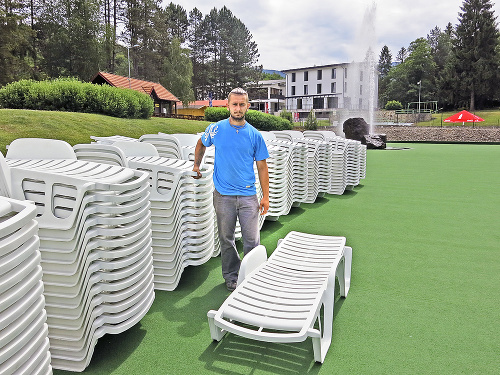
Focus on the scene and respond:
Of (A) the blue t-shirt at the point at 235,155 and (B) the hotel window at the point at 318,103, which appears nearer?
(A) the blue t-shirt at the point at 235,155

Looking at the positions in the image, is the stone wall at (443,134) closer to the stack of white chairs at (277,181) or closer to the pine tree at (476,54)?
the pine tree at (476,54)

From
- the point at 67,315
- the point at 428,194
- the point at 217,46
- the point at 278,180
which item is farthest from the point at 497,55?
the point at 67,315

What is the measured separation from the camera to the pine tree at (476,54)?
6131cm

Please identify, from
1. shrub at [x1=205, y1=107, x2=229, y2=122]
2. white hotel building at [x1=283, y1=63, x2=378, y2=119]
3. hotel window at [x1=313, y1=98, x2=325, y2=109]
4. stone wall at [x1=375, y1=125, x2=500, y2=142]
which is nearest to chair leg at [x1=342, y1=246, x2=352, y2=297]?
shrub at [x1=205, y1=107, x2=229, y2=122]

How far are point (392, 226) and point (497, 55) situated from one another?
67740mm

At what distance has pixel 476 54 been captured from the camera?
61.3m

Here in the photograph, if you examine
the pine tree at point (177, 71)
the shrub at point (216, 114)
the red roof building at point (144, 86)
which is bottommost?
the shrub at point (216, 114)

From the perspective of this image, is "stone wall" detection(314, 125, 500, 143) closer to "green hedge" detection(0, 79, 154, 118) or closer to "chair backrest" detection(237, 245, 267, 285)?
"green hedge" detection(0, 79, 154, 118)

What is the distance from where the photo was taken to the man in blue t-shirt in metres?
3.62

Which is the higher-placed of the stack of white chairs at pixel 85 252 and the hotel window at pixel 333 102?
the hotel window at pixel 333 102

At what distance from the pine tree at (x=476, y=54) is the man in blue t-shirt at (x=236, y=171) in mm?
67747

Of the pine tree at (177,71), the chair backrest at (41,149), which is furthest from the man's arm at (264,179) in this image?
the pine tree at (177,71)

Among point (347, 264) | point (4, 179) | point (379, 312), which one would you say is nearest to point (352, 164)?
point (347, 264)

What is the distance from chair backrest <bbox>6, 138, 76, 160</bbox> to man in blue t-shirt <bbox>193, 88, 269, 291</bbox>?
3.79 feet
